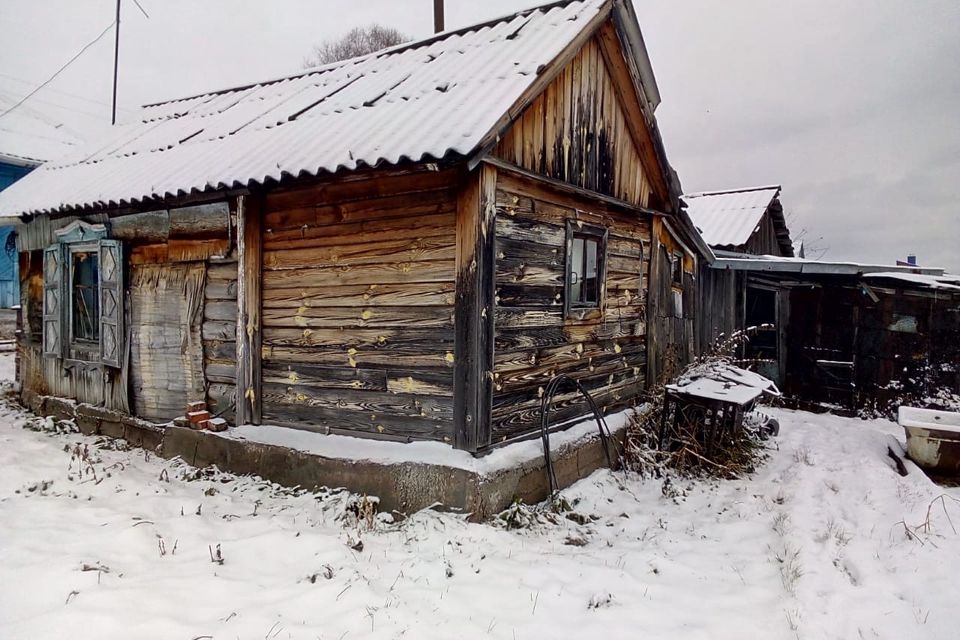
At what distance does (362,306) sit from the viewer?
17.3ft

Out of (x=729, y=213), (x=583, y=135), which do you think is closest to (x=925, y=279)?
(x=729, y=213)

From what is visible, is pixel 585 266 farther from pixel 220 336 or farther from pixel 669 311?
pixel 220 336

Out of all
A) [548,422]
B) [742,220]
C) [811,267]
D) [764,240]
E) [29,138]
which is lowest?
[548,422]

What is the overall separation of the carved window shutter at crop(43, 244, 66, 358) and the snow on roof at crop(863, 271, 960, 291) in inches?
491

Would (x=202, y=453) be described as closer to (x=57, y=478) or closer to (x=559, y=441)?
(x=57, y=478)

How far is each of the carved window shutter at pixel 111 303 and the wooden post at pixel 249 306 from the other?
85.1 inches

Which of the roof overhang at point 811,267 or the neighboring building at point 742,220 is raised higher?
the neighboring building at point 742,220

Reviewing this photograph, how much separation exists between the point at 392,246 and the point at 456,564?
2.71m

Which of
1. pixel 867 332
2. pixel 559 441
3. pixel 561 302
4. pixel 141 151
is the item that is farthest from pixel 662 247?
pixel 141 151

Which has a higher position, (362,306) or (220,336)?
(362,306)

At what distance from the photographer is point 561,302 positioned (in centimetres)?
A: 579

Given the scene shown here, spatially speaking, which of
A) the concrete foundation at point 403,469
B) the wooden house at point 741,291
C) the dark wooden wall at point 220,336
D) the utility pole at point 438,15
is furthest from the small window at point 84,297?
the wooden house at point 741,291

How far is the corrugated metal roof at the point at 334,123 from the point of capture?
15.5ft

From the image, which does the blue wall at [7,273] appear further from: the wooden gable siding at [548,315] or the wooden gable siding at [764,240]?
the wooden gable siding at [764,240]
